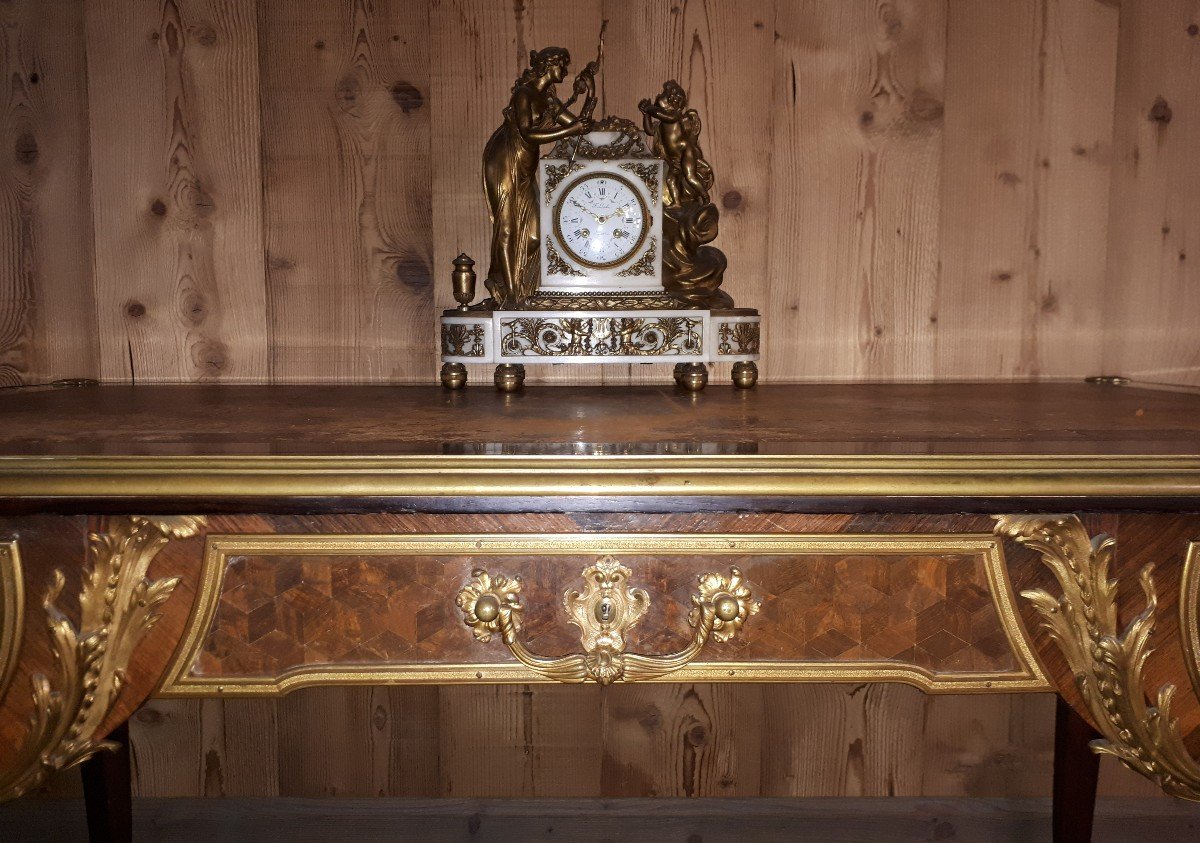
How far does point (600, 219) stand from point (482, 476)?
0.54m

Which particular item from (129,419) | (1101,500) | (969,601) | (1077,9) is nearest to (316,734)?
(129,419)

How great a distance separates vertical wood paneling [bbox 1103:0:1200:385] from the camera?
132 cm

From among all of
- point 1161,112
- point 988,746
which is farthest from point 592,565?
point 1161,112

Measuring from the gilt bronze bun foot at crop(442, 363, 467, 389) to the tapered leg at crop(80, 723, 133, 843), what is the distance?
0.65 meters

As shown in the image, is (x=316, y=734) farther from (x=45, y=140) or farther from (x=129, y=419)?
(x=45, y=140)

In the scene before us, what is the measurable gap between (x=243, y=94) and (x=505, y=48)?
1.30 feet

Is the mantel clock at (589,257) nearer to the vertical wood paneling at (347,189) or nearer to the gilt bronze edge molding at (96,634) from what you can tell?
the vertical wood paneling at (347,189)

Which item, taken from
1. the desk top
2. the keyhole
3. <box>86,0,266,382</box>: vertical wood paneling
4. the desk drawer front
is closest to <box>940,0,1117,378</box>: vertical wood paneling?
the desk top

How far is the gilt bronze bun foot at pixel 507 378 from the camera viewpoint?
1104mm

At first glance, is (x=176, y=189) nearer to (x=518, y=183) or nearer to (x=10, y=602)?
(x=518, y=183)

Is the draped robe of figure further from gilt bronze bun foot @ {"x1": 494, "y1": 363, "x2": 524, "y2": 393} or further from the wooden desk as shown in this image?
the wooden desk

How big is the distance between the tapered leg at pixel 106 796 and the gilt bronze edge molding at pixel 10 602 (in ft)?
1.81

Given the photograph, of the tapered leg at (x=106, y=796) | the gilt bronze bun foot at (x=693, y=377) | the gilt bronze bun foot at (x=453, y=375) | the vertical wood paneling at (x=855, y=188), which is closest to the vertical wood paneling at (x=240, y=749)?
the tapered leg at (x=106, y=796)

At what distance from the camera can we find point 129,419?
88 centimetres
